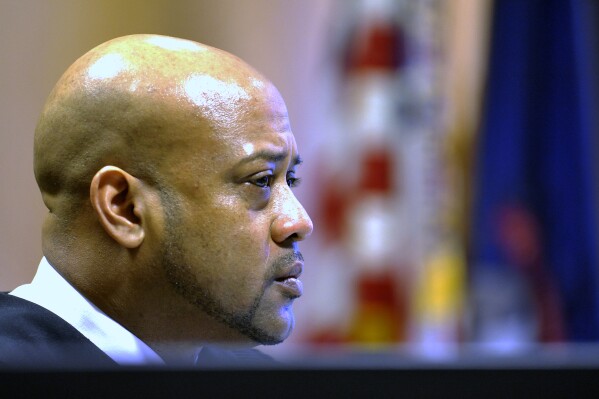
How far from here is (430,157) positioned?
3.20m

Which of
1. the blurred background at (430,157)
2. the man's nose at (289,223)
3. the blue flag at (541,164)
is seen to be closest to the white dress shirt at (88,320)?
the man's nose at (289,223)

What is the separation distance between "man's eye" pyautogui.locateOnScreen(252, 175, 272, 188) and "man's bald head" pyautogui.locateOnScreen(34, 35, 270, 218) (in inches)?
3.5

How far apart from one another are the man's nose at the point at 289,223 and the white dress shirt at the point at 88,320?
9.6 inches

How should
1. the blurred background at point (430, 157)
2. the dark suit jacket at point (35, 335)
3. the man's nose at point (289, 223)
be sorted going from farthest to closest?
the blurred background at point (430, 157)
the man's nose at point (289, 223)
the dark suit jacket at point (35, 335)

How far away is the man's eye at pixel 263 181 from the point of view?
1.36 metres

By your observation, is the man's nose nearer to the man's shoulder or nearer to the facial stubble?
the facial stubble

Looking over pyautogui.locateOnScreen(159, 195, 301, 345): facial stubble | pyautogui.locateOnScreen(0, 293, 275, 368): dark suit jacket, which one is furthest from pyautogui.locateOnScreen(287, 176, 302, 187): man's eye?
pyautogui.locateOnScreen(0, 293, 275, 368): dark suit jacket

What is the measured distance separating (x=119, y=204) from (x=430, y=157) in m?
1.99

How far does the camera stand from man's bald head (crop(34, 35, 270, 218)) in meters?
1.31

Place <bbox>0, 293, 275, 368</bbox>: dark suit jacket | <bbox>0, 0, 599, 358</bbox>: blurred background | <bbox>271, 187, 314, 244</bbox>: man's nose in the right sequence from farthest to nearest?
<bbox>0, 0, 599, 358</bbox>: blurred background < <bbox>271, 187, 314, 244</bbox>: man's nose < <bbox>0, 293, 275, 368</bbox>: dark suit jacket

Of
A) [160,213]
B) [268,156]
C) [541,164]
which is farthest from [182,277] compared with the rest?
[541,164]

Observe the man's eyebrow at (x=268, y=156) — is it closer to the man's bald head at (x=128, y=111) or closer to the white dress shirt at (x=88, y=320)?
the man's bald head at (x=128, y=111)

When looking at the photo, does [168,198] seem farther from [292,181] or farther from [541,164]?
[541,164]

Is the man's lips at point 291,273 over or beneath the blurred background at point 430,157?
beneath
